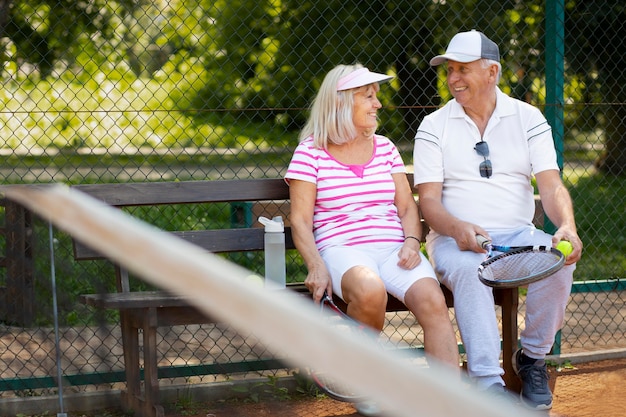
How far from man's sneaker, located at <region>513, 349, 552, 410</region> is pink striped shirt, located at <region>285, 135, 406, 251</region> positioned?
2.47 feet

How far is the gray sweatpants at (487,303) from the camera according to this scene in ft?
12.3

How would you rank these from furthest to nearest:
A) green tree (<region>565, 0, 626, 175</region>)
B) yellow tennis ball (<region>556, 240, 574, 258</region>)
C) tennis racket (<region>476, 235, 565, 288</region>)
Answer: green tree (<region>565, 0, 626, 175</region>) < yellow tennis ball (<region>556, 240, 574, 258</region>) < tennis racket (<region>476, 235, 565, 288</region>)

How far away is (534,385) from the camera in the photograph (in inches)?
160

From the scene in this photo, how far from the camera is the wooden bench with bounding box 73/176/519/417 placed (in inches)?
150

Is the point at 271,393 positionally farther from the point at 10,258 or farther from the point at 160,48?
the point at 160,48

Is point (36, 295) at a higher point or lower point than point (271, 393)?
higher

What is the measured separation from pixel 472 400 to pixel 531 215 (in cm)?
339

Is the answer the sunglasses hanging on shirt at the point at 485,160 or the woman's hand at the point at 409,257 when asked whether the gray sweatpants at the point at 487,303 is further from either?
the sunglasses hanging on shirt at the point at 485,160

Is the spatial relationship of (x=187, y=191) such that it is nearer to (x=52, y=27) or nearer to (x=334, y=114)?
(x=334, y=114)

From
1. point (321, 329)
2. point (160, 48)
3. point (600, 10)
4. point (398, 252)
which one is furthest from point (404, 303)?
point (160, 48)

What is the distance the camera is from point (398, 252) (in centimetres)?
395

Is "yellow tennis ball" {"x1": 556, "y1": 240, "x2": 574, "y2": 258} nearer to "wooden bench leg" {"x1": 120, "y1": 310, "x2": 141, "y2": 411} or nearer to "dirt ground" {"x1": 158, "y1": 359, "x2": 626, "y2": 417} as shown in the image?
"dirt ground" {"x1": 158, "y1": 359, "x2": 626, "y2": 417}

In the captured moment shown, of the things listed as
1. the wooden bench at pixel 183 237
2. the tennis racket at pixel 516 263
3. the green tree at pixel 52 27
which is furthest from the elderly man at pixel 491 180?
the green tree at pixel 52 27

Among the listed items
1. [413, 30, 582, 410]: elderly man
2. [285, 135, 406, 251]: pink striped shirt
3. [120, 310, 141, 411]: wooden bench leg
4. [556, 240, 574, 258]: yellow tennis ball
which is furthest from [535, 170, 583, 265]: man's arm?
[120, 310, 141, 411]: wooden bench leg
